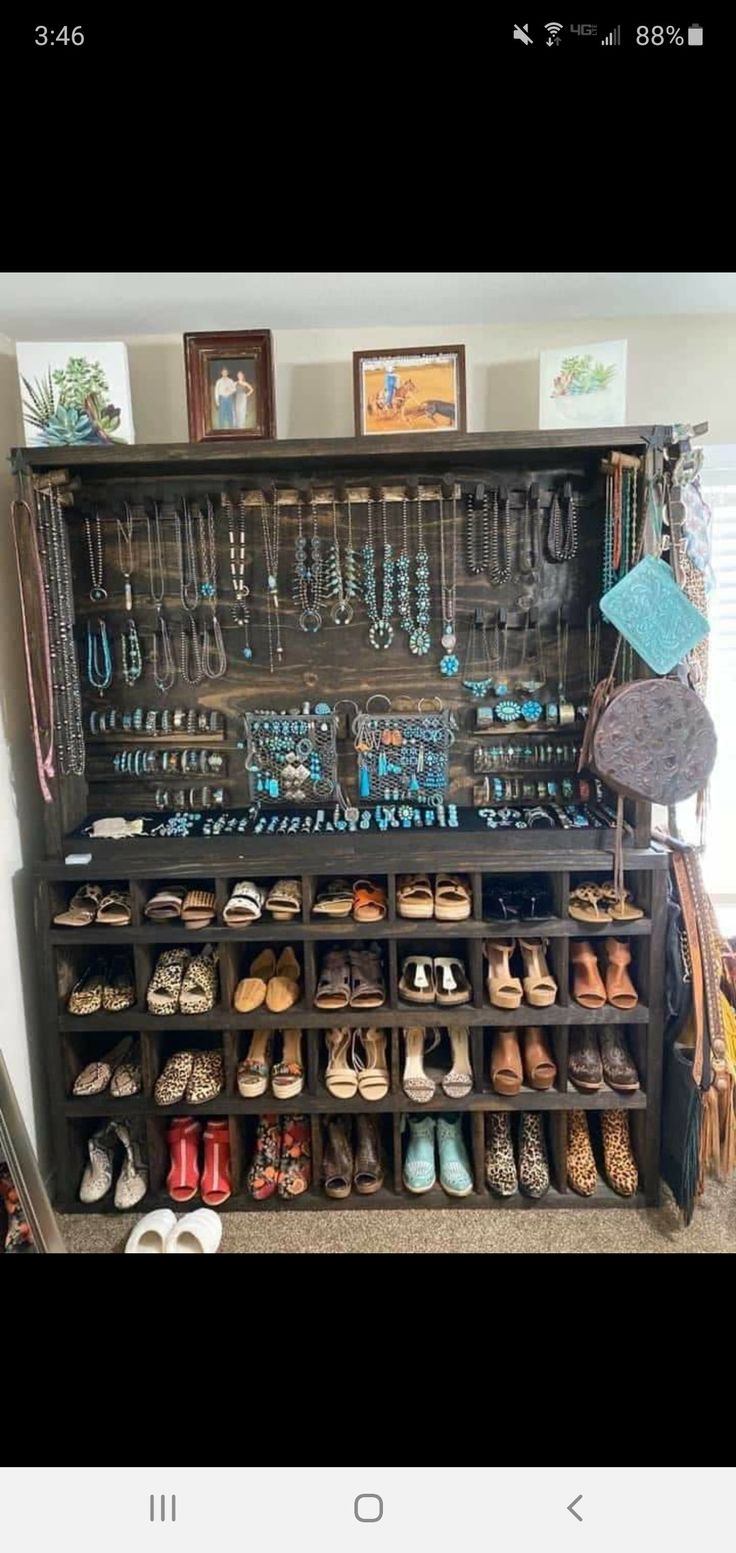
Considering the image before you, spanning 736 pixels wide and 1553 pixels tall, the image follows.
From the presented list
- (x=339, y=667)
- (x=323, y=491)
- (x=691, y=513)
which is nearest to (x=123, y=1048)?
(x=339, y=667)

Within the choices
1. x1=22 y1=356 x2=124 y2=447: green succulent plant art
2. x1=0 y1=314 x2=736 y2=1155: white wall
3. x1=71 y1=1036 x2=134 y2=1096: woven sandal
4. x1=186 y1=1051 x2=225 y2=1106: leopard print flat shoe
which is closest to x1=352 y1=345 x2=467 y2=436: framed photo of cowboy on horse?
x1=0 y1=314 x2=736 y2=1155: white wall

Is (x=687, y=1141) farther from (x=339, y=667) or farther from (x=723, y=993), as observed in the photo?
(x=339, y=667)

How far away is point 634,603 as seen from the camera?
2.03m

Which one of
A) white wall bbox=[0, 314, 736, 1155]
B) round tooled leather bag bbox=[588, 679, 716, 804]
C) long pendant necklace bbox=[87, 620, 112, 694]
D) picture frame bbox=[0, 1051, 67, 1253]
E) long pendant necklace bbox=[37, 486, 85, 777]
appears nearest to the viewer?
picture frame bbox=[0, 1051, 67, 1253]

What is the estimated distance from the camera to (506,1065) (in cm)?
215

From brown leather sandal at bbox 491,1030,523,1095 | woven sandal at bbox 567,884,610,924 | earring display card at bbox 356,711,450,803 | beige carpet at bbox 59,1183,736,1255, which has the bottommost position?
beige carpet at bbox 59,1183,736,1255

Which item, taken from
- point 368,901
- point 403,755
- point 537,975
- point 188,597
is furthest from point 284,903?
point 188,597

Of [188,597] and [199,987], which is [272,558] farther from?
[199,987]

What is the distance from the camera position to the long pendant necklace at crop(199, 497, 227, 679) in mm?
2332

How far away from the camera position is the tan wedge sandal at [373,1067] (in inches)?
85.1

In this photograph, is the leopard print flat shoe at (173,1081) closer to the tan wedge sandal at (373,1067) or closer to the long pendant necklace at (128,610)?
the tan wedge sandal at (373,1067)

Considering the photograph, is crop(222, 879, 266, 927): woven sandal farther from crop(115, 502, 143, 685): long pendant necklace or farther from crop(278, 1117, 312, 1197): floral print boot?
crop(115, 502, 143, 685): long pendant necklace

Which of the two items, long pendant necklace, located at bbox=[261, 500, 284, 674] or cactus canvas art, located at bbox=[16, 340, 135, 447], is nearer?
cactus canvas art, located at bbox=[16, 340, 135, 447]

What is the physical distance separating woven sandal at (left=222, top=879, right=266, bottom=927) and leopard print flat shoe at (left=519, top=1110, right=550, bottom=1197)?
0.85m
